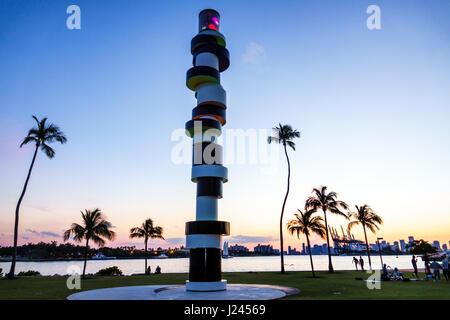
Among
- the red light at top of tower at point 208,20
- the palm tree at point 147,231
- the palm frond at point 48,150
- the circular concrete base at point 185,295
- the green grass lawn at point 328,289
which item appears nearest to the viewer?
the green grass lawn at point 328,289

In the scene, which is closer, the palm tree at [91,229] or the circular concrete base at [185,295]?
the circular concrete base at [185,295]

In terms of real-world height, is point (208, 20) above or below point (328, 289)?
above

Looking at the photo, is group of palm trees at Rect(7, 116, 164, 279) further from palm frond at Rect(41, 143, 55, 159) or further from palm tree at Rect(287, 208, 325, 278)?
palm tree at Rect(287, 208, 325, 278)

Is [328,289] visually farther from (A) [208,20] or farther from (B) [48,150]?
(B) [48,150]

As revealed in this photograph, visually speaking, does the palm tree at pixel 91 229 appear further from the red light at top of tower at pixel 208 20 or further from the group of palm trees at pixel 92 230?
the red light at top of tower at pixel 208 20

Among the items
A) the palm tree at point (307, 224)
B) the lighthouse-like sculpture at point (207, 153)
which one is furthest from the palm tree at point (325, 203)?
the lighthouse-like sculpture at point (207, 153)

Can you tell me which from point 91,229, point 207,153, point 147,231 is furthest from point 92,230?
point 207,153

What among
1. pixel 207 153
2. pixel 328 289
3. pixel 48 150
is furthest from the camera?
pixel 48 150

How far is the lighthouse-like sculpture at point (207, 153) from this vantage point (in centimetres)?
1941

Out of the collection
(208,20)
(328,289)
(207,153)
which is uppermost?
(208,20)

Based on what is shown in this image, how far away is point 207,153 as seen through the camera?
21281 millimetres

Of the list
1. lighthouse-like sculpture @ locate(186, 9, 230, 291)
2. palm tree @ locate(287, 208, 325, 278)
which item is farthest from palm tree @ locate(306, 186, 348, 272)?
lighthouse-like sculpture @ locate(186, 9, 230, 291)
